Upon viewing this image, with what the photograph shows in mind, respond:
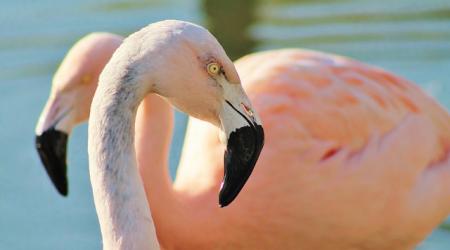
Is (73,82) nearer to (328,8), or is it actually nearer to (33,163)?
(33,163)

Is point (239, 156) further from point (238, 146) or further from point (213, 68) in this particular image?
point (213, 68)

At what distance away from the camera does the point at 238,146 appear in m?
4.26

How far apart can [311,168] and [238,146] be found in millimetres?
1693

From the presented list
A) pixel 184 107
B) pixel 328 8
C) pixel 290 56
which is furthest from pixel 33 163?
pixel 184 107

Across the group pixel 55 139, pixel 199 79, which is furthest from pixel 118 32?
pixel 199 79

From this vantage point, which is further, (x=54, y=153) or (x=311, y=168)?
(x=311, y=168)

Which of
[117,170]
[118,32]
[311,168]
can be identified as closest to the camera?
[117,170]

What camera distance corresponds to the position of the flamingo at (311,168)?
5789 mm

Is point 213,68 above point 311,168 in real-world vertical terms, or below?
above

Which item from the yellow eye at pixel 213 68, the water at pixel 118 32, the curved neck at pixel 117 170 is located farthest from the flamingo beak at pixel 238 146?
the water at pixel 118 32

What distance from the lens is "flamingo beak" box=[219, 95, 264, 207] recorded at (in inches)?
167

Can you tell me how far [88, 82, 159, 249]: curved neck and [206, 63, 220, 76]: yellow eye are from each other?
0.88 feet

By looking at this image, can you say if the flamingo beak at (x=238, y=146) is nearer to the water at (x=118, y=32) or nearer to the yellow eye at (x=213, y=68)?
the yellow eye at (x=213, y=68)

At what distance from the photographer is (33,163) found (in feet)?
25.9
